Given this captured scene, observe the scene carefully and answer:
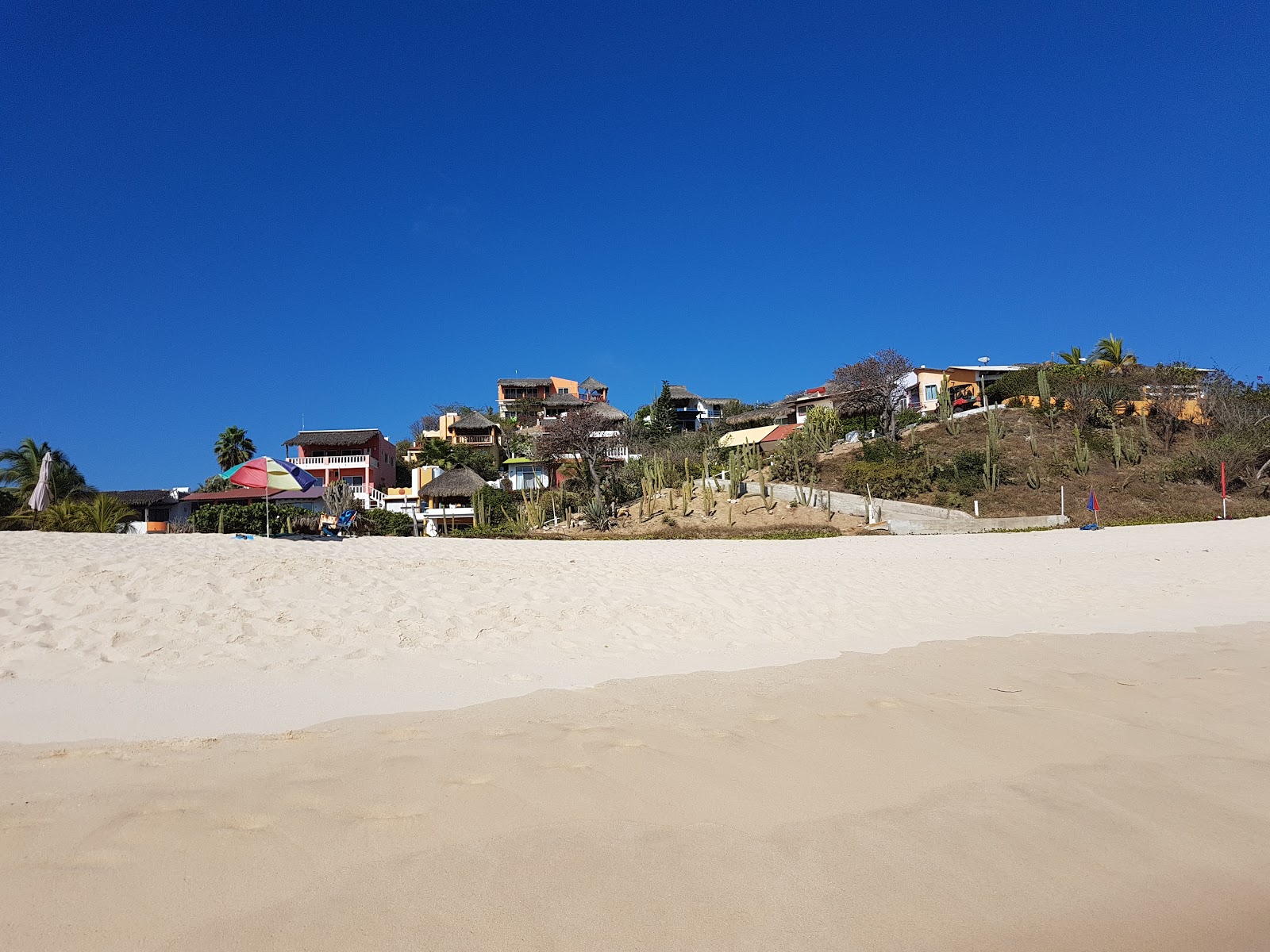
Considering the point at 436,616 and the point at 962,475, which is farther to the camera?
the point at 962,475

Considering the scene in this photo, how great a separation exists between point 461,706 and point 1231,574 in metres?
10.3

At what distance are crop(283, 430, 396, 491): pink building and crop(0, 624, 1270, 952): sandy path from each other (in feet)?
151

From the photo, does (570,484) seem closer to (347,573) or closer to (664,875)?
(347,573)

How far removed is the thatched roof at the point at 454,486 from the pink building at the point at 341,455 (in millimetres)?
7752

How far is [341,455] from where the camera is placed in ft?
158

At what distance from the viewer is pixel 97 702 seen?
4.13 metres

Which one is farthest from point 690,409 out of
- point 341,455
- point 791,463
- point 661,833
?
point 661,833

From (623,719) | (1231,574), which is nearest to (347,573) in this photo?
(623,719)

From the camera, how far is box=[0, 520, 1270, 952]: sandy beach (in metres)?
2.27

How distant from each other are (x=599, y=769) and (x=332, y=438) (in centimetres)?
4875

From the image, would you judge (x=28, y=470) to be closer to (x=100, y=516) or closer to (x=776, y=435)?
(x=100, y=516)

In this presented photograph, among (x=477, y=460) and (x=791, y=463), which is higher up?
(x=477, y=460)

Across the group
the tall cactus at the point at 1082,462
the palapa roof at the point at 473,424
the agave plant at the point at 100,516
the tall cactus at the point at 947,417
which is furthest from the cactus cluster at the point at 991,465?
the palapa roof at the point at 473,424

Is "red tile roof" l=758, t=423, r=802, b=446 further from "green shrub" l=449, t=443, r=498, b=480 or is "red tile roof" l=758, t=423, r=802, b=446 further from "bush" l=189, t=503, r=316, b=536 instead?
"bush" l=189, t=503, r=316, b=536
